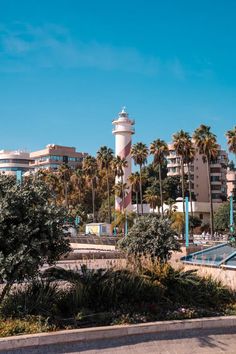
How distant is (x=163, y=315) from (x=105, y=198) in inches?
3659

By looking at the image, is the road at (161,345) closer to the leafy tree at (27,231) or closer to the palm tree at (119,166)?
the leafy tree at (27,231)

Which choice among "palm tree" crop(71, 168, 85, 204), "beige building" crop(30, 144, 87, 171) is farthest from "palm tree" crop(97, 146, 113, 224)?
"beige building" crop(30, 144, 87, 171)

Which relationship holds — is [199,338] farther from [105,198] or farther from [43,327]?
[105,198]

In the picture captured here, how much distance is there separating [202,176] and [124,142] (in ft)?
79.9

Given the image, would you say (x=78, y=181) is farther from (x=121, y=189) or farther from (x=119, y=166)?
(x=121, y=189)

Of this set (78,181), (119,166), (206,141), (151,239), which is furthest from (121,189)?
(151,239)

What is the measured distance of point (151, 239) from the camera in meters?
14.8

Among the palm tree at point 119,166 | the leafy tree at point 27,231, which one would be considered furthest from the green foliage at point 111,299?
the palm tree at point 119,166

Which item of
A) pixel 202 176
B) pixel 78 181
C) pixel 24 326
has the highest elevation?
pixel 202 176

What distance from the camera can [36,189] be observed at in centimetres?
898

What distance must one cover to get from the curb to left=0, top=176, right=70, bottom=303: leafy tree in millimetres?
1190

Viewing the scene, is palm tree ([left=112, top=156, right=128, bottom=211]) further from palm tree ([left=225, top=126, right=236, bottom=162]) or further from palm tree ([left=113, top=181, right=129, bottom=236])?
palm tree ([left=225, top=126, right=236, bottom=162])

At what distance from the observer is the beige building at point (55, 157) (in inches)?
5610

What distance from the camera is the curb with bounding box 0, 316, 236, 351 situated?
740cm
